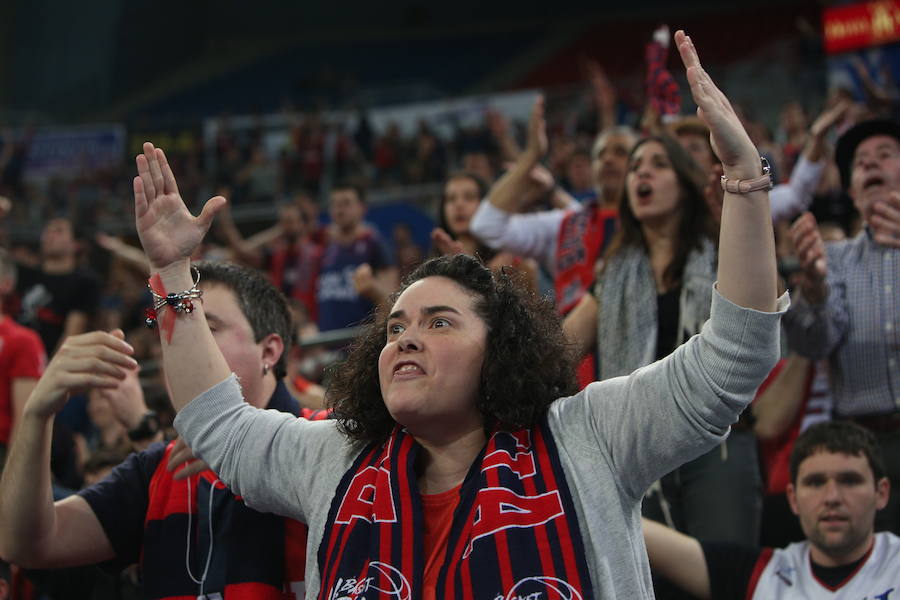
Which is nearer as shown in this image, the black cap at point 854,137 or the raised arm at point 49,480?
the raised arm at point 49,480

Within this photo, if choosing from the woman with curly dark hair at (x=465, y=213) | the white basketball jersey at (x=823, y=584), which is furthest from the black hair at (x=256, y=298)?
the woman with curly dark hair at (x=465, y=213)

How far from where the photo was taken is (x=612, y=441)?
6.86ft

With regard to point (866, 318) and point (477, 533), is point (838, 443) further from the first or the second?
point (477, 533)

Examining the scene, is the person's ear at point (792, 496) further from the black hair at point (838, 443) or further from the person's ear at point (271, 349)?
the person's ear at point (271, 349)

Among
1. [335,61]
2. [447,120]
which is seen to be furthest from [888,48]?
[335,61]

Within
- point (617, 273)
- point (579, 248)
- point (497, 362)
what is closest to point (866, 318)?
point (617, 273)

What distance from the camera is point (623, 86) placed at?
16266mm

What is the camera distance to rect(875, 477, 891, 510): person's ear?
3309mm

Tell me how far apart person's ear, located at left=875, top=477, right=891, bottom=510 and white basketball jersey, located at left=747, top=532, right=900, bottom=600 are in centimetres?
10

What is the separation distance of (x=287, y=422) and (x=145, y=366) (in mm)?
4435

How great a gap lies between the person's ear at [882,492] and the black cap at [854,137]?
3.73 feet

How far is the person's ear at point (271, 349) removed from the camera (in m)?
2.74

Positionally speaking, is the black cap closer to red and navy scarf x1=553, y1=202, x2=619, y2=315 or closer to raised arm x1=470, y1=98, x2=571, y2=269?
red and navy scarf x1=553, y1=202, x2=619, y2=315

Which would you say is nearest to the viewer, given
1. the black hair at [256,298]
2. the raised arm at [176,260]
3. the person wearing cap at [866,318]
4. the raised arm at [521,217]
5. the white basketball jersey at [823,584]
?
the raised arm at [176,260]
